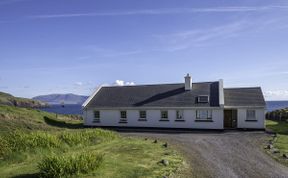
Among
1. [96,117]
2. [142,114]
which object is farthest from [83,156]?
[96,117]

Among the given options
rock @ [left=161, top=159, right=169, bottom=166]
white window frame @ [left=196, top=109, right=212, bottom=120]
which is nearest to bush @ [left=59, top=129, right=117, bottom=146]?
rock @ [left=161, top=159, right=169, bottom=166]

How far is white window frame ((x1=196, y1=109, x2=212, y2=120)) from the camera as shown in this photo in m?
33.0

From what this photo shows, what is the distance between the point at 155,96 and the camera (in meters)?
37.8

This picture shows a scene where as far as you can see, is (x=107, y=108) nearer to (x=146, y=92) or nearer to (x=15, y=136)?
(x=146, y=92)

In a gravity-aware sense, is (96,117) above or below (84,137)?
above

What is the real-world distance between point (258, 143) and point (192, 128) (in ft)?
36.9

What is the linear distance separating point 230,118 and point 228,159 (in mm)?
17685

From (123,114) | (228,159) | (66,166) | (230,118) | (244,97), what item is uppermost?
(244,97)

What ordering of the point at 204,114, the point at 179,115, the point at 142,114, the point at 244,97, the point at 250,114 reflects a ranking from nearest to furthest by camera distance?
1. the point at 250,114
2. the point at 204,114
3. the point at 179,115
4. the point at 244,97
5. the point at 142,114

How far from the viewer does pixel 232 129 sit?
109 ft

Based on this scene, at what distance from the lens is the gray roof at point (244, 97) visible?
33.1 m

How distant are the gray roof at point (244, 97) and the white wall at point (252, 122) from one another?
2.78ft

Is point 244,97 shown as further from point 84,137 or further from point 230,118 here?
point 84,137

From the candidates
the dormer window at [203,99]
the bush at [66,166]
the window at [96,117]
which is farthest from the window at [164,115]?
the bush at [66,166]
